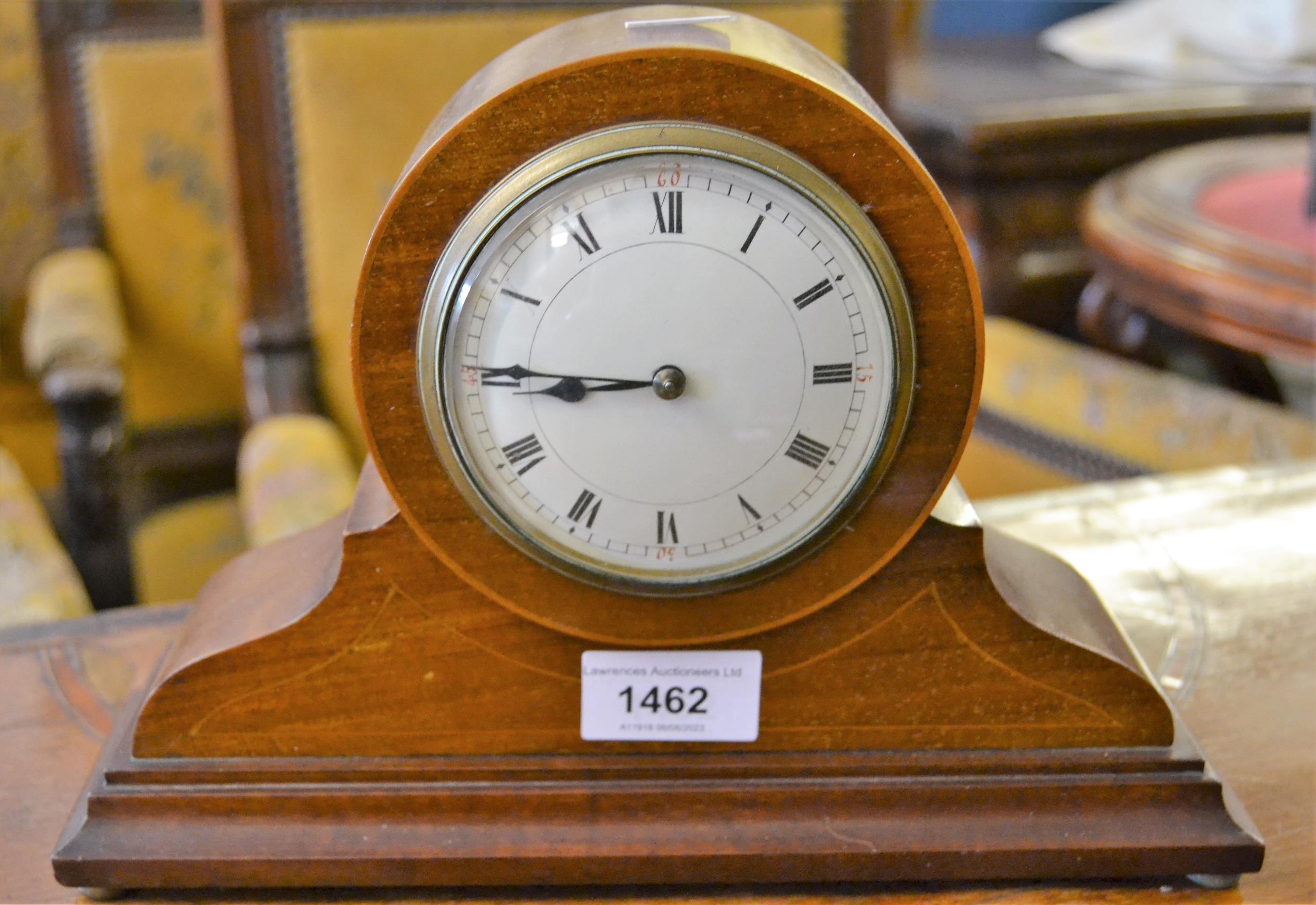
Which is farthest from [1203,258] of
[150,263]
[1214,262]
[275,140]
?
[150,263]

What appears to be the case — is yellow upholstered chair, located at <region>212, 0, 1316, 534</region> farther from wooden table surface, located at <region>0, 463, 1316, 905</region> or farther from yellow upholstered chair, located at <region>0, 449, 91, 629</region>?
wooden table surface, located at <region>0, 463, 1316, 905</region>

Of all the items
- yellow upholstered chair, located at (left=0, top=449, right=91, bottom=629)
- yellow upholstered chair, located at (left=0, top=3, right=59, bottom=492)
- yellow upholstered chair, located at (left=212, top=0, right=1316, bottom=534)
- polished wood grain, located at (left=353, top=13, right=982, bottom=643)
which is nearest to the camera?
polished wood grain, located at (left=353, top=13, right=982, bottom=643)

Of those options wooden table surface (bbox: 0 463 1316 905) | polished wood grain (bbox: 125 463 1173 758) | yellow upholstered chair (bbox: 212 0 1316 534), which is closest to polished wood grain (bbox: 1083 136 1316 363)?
yellow upholstered chair (bbox: 212 0 1316 534)

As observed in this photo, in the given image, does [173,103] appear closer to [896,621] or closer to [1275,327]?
[1275,327]

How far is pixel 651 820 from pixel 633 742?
0.04 metres

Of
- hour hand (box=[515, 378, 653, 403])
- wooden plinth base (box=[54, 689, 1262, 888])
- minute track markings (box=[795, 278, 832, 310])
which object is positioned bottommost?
wooden plinth base (box=[54, 689, 1262, 888])

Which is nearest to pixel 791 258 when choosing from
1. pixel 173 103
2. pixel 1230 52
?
pixel 173 103

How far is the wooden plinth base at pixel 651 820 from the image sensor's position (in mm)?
602

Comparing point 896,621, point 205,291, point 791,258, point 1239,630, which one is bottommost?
point 205,291

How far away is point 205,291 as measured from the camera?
216 cm

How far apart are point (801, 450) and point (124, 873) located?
364 mm

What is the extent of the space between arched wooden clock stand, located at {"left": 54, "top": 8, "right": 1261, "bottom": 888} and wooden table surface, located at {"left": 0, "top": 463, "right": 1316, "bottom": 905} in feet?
0.04

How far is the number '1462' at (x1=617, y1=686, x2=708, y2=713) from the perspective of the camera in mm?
620

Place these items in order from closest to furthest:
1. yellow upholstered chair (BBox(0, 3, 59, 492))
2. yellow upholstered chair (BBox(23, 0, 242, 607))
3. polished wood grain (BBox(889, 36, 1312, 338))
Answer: yellow upholstered chair (BBox(23, 0, 242, 607)) → yellow upholstered chair (BBox(0, 3, 59, 492)) → polished wood grain (BBox(889, 36, 1312, 338))
